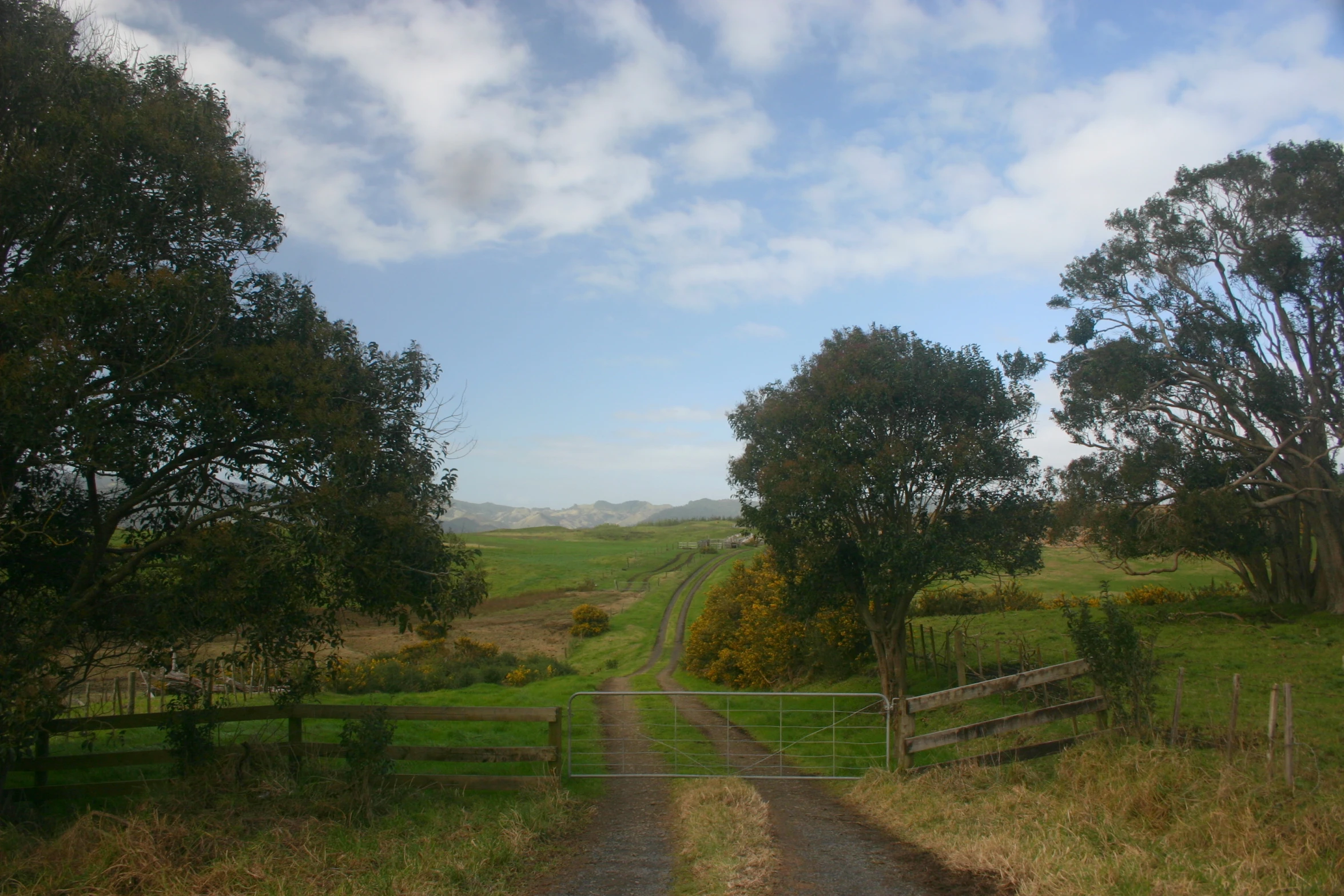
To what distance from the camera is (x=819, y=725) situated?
64.4ft

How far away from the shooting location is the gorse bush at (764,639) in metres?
26.2

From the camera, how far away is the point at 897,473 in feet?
55.4

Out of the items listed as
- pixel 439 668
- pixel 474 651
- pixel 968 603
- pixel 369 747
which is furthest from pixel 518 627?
pixel 369 747

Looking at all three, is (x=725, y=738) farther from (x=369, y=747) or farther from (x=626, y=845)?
(x=369, y=747)

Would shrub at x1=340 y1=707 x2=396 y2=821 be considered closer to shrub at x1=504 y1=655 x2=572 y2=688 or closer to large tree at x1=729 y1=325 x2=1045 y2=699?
large tree at x1=729 y1=325 x2=1045 y2=699

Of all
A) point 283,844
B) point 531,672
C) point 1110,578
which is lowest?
point 531,672

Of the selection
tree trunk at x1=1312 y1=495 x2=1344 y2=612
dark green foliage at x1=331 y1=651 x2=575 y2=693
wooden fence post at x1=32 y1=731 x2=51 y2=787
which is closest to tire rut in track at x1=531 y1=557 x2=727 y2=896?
wooden fence post at x1=32 y1=731 x2=51 y2=787

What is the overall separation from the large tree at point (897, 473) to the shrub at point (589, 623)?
31382 millimetres

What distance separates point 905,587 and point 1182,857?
9764 millimetres

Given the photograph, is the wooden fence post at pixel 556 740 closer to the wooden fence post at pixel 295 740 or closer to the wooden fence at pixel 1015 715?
the wooden fence post at pixel 295 740

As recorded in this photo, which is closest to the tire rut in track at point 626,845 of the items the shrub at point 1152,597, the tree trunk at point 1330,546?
the tree trunk at point 1330,546

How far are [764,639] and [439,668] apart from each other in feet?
Result: 44.3

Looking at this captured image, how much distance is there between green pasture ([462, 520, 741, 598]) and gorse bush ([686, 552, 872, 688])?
739cm

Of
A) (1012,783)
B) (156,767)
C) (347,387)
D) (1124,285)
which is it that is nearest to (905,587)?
(1012,783)
